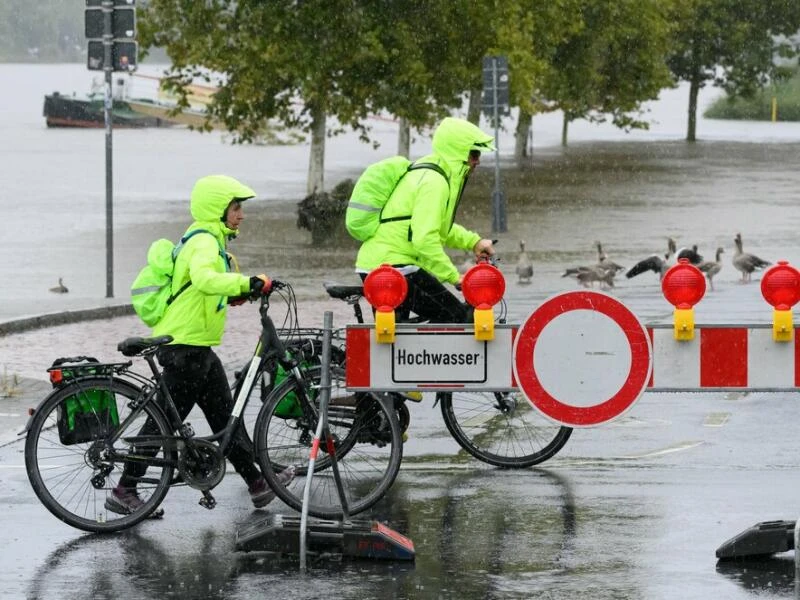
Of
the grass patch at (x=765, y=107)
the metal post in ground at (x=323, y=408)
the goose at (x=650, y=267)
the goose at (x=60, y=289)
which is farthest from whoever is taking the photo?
the grass patch at (x=765, y=107)

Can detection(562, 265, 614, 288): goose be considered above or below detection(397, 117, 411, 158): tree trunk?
below

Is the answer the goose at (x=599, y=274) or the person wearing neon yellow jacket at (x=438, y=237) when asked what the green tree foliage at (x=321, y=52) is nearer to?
the goose at (x=599, y=274)

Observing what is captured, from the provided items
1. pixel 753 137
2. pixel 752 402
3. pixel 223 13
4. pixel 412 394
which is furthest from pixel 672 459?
pixel 753 137

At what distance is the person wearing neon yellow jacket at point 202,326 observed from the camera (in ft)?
29.1

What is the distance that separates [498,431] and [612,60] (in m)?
49.3

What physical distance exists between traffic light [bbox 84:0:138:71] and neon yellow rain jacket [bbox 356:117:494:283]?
929 centimetres

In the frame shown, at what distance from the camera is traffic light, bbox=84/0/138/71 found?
1912 centimetres

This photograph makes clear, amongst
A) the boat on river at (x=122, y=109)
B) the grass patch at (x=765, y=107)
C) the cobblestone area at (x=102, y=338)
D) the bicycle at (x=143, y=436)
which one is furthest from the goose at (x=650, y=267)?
the grass patch at (x=765, y=107)

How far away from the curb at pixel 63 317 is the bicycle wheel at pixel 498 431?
743cm

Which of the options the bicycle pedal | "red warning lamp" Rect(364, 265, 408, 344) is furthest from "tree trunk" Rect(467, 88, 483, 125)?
"red warning lamp" Rect(364, 265, 408, 344)

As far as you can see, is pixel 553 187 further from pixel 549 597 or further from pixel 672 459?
pixel 549 597

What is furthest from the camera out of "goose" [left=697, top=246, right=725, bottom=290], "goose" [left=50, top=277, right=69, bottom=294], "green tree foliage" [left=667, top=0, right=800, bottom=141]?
"green tree foliage" [left=667, top=0, right=800, bottom=141]

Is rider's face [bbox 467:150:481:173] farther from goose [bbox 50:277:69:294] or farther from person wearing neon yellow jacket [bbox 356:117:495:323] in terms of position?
goose [bbox 50:277:69:294]

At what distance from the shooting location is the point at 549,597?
7387 millimetres
